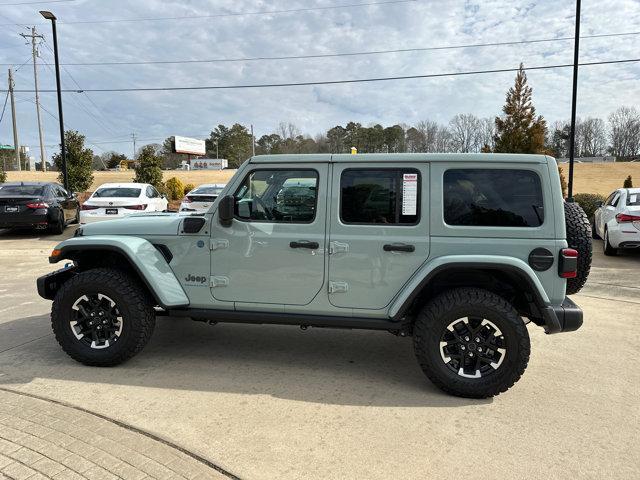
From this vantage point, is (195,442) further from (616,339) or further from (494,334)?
(616,339)

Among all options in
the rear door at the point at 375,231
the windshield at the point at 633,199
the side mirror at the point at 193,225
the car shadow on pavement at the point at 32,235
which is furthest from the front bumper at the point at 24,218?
the windshield at the point at 633,199

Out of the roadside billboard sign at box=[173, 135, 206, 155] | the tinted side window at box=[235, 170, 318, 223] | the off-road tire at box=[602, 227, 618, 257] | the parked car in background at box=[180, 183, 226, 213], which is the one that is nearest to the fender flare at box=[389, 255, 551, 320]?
the tinted side window at box=[235, 170, 318, 223]

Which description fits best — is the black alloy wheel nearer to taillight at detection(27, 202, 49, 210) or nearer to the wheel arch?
the wheel arch

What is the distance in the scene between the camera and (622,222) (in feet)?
30.1

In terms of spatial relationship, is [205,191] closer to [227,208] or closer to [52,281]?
→ [52,281]

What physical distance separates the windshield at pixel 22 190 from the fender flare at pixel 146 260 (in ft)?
35.1

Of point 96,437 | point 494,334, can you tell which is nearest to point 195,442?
point 96,437

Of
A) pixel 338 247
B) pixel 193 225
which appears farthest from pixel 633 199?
pixel 193 225

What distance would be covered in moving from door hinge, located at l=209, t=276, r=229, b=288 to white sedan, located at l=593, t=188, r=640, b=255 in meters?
8.28

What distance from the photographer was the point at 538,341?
4.98m

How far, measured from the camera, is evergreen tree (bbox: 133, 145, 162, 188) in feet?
82.4

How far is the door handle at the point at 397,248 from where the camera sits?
371cm

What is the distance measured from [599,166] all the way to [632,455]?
79269 mm

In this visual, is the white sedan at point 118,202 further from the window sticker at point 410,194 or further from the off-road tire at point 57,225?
the window sticker at point 410,194
